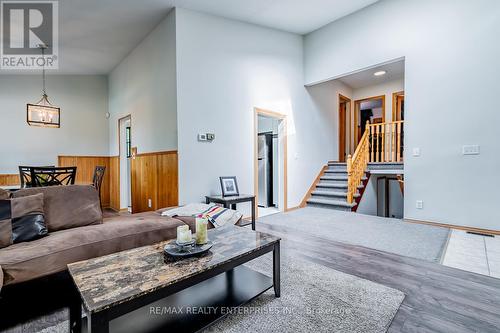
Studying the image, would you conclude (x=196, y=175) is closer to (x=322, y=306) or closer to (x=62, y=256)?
(x=62, y=256)

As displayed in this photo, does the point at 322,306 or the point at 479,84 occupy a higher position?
the point at 479,84

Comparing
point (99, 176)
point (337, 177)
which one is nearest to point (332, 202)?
point (337, 177)

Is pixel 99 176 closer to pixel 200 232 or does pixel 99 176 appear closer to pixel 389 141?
pixel 200 232

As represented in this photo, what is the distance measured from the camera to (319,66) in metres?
5.30

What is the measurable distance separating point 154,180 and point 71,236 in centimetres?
234

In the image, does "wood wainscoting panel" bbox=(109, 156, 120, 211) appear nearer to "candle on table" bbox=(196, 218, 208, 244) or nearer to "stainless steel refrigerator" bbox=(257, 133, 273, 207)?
"stainless steel refrigerator" bbox=(257, 133, 273, 207)

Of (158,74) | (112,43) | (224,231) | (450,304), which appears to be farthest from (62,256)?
(112,43)

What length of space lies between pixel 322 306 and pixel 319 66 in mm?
4816

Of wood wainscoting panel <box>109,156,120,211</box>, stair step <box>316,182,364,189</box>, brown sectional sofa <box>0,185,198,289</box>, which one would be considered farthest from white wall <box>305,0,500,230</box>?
wood wainscoting panel <box>109,156,120,211</box>

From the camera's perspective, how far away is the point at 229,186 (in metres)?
3.98

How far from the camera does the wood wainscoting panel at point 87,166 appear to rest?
19.0 ft

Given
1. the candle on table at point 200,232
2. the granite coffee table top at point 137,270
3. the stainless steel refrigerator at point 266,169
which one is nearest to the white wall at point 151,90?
the candle on table at point 200,232

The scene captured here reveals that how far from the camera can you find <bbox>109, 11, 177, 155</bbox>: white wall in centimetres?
381

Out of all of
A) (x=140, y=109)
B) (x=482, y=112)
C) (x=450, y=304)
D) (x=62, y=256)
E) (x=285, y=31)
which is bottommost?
(x=450, y=304)
